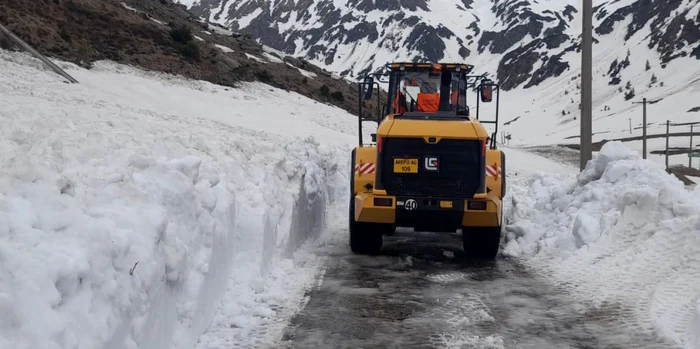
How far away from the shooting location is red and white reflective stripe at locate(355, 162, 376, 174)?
34.1ft

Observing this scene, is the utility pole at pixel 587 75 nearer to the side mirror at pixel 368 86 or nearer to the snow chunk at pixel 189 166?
the side mirror at pixel 368 86

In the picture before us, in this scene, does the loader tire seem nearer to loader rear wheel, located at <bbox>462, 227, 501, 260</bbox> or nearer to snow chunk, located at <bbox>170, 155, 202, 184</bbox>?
loader rear wheel, located at <bbox>462, 227, 501, 260</bbox>

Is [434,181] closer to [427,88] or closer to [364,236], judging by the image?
[364,236]

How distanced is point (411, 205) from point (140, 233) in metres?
5.03

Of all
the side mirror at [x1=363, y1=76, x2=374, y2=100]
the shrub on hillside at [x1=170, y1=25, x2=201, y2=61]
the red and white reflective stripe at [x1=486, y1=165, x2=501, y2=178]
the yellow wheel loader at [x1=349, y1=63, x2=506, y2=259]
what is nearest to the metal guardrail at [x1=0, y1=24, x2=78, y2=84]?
the shrub on hillside at [x1=170, y1=25, x2=201, y2=61]

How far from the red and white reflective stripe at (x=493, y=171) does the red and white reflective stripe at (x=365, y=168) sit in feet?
5.58

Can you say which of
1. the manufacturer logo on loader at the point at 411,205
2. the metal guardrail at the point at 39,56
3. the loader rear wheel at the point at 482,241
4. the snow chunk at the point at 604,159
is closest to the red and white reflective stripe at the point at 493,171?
the loader rear wheel at the point at 482,241

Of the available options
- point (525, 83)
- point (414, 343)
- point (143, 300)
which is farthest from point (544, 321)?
point (525, 83)

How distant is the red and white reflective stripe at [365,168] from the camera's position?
10.4 m

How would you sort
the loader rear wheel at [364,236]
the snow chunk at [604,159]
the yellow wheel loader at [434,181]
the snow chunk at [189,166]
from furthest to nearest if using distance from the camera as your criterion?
the snow chunk at [604,159], the loader rear wheel at [364,236], the yellow wheel loader at [434,181], the snow chunk at [189,166]

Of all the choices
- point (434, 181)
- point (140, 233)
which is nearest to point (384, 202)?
point (434, 181)

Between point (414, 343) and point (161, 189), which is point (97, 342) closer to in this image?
point (161, 189)

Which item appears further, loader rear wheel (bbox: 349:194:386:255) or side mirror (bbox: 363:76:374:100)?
side mirror (bbox: 363:76:374:100)

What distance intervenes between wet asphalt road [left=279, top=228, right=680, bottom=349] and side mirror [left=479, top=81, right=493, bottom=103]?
2.66 meters
